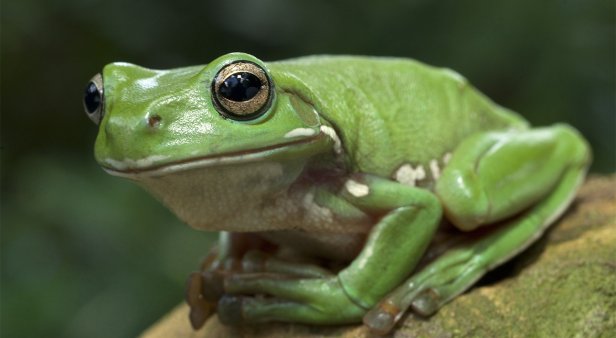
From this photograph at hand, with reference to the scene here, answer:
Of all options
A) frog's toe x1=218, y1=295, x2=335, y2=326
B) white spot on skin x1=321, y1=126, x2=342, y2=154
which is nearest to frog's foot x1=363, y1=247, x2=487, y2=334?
frog's toe x1=218, y1=295, x2=335, y2=326

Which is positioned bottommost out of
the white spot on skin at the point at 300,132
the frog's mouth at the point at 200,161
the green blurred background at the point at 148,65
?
the green blurred background at the point at 148,65

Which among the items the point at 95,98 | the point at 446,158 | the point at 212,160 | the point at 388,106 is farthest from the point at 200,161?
the point at 446,158

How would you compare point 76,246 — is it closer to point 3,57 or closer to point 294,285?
point 3,57

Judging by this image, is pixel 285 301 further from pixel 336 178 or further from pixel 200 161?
pixel 200 161

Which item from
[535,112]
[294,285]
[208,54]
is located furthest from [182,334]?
[535,112]

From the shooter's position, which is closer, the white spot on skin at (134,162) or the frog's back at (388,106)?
the white spot on skin at (134,162)

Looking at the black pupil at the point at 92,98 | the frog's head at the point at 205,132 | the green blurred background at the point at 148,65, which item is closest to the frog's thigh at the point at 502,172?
the frog's head at the point at 205,132

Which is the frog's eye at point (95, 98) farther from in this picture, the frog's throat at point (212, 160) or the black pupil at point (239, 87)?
the black pupil at point (239, 87)
